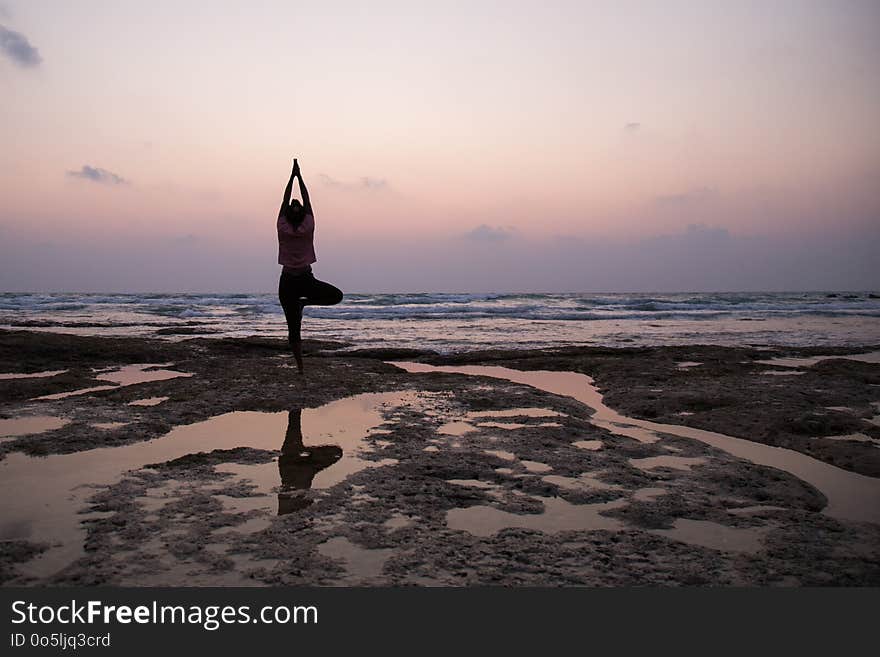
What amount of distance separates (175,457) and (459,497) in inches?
82.2

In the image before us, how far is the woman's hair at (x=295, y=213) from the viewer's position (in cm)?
654

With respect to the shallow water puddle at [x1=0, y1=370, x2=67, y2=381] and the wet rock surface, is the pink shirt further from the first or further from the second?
the shallow water puddle at [x1=0, y1=370, x2=67, y2=381]

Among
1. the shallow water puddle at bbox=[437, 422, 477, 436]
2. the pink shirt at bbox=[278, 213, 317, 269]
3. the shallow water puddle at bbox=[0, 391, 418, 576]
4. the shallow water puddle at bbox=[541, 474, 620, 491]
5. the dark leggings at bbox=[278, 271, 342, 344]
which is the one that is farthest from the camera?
the dark leggings at bbox=[278, 271, 342, 344]

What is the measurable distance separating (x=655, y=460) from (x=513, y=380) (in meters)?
3.90

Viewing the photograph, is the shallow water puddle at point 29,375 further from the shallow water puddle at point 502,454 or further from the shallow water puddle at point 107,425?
the shallow water puddle at point 502,454

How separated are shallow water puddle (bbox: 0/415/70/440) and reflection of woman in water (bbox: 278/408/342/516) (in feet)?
6.30

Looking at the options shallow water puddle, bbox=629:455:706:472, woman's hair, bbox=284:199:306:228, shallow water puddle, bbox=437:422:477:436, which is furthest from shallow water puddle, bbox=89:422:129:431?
shallow water puddle, bbox=629:455:706:472

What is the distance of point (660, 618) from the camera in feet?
6.69

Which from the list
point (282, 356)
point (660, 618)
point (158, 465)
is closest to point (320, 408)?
point (158, 465)

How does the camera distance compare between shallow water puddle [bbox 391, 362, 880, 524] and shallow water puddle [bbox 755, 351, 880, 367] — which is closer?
shallow water puddle [bbox 391, 362, 880, 524]

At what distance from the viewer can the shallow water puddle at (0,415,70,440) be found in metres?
4.43

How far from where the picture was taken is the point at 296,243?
679 cm

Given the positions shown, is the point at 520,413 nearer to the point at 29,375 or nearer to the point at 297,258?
the point at 297,258

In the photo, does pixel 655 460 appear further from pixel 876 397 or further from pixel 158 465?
pixel 876 397
